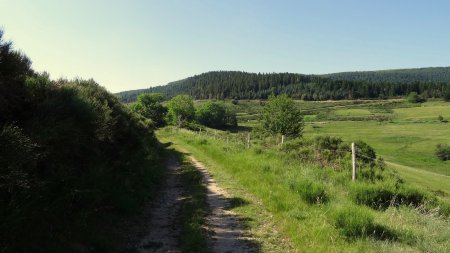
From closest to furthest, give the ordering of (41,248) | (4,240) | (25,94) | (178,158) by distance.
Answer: (4,240) < (41,248) < (25,94) < (178,158)

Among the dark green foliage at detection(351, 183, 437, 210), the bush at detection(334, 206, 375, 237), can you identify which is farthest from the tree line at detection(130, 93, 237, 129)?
the bush at detection(334, 206, 375, 237)

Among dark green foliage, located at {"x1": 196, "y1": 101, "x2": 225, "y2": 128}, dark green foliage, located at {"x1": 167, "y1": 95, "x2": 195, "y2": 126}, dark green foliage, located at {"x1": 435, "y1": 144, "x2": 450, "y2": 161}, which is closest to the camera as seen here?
dark green foliage, located at {"x1": 435, "y1": 144, "x2": 450, "y2": 161}

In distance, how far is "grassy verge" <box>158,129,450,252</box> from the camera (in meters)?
7.35

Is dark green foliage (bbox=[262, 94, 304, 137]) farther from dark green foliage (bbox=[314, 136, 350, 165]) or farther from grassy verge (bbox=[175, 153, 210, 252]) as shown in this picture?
grassy verge (bbox=[175, 153, 210, 252])

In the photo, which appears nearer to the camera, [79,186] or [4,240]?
[4,240]

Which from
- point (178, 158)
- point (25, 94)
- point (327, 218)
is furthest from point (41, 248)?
point (178, 158)

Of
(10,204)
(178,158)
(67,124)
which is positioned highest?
(67,124)

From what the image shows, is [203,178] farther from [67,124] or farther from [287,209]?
[67,124]

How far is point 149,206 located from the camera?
37.2 feet

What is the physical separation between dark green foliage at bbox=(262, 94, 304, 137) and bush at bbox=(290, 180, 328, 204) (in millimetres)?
45134

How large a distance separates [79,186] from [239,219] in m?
4.15

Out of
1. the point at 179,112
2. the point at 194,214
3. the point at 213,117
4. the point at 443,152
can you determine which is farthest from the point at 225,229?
the point at 213,117

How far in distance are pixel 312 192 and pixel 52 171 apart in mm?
6888

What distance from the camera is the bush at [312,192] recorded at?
1054 cm
